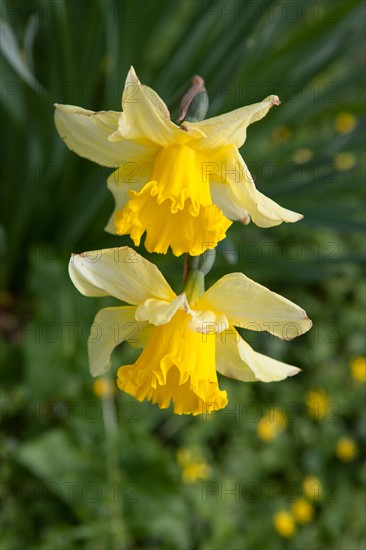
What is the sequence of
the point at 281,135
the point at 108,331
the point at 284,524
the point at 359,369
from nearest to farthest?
the point at 108,331, the point at 284,524, the point at 359,369, the point at 281,135

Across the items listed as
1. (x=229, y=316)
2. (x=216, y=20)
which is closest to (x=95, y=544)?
(x=229, y=316)

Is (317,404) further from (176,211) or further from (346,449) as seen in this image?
(176,211)

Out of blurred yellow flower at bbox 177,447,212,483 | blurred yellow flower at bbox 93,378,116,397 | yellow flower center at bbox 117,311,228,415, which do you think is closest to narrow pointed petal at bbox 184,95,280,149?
yellow flower center at bbox 117,311,228,415

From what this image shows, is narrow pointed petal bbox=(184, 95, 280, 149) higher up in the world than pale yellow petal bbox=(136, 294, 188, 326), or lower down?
higher up

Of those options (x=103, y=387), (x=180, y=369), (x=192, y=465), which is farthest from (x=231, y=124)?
(x=192, y=465)

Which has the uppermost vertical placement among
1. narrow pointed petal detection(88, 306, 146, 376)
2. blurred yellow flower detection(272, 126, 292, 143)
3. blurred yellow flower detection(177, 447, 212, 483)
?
blurred yellow flower detection(272, 126, 292, 143)

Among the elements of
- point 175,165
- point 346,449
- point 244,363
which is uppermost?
point 175,165

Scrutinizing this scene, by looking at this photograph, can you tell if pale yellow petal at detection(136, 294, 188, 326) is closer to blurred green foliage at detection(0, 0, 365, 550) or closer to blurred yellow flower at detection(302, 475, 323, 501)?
blurred green foliage at detection(0, 0, 365, 550)
